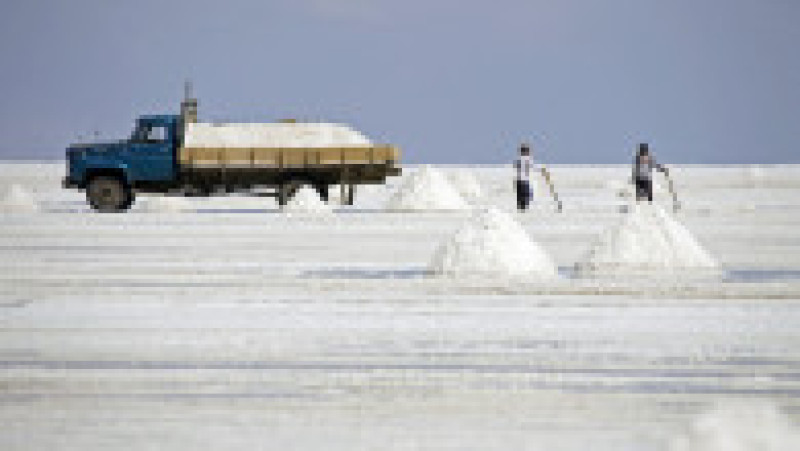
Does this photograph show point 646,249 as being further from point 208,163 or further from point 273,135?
point 273,135

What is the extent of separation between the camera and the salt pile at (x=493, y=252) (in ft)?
69.4

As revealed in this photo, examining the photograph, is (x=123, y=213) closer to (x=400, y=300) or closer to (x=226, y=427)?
(x=400, y=300)

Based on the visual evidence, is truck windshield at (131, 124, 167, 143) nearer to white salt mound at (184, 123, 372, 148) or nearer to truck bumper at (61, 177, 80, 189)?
white salt mound at (184, 123, 372, 148)

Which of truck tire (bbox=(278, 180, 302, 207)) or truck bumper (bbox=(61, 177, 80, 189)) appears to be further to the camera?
truck tire (bbox=(278, 180, 302, 207))

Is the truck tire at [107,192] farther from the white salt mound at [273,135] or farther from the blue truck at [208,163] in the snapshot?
the white salt mound at [273,135]

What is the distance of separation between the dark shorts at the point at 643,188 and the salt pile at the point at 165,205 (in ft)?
42.9

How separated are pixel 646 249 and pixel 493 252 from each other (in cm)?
173

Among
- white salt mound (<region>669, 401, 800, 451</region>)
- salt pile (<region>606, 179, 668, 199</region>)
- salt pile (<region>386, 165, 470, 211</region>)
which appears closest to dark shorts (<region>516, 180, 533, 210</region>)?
salt pile (<region>386, 165, 470, 211</region>)

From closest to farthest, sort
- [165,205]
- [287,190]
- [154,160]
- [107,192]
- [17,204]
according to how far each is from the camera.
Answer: [154,160]
[107,192]
[287,190]
[17,204]
[165,205]

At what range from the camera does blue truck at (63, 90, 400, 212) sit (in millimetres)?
44906

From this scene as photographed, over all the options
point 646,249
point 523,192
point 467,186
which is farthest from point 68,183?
point 646,249

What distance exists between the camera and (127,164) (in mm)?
44875

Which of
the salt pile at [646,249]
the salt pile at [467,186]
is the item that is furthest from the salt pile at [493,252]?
the salt pile at [467,186]

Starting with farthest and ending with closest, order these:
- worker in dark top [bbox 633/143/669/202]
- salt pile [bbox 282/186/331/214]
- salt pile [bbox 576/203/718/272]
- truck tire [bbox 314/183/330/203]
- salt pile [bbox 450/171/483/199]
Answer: salt pile [bbox 450/171/483/199], truck tire [bbox 314/183/330/203], salt pile [bbox 282/186/331/214], worker in dark top [bbox 633/143/669/202], salt pile [bbox 576/203/718/272]
